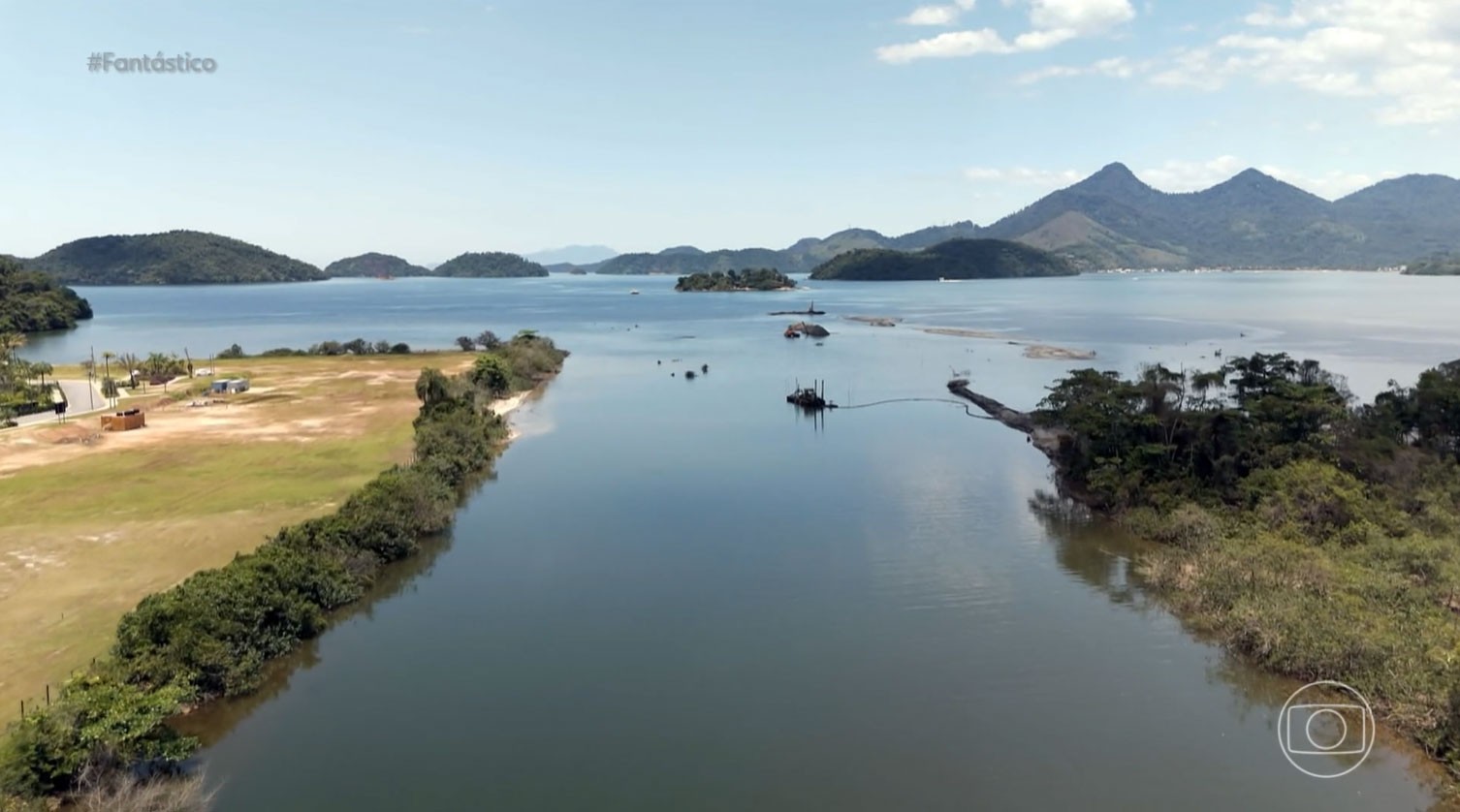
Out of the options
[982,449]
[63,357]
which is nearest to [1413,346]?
[982,449]

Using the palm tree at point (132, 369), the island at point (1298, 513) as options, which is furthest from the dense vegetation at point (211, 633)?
the palm tree at point (132, 369)

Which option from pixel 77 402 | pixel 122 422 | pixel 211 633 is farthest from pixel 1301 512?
pixel 77 402

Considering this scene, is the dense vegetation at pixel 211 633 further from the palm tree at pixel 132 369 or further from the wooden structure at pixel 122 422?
the palm tree at pixel 132 369

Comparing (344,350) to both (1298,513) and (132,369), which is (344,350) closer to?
(132,369)

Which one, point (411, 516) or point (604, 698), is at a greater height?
point (411, 516)

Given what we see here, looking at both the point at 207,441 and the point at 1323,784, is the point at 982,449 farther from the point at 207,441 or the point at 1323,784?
the point at 207,441
